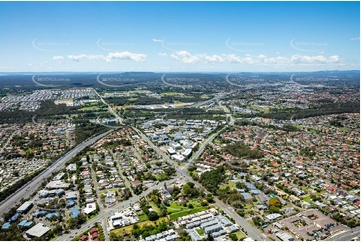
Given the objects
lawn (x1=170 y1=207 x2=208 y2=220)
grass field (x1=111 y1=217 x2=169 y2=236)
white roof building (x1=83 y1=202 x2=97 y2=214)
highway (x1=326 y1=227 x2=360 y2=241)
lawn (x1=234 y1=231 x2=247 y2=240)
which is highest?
white roof building (x1=83 y1=202 x2=97 y2=214)

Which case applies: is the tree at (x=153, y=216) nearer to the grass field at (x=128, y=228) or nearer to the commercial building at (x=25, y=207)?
the grass field at (x=128, y=228)

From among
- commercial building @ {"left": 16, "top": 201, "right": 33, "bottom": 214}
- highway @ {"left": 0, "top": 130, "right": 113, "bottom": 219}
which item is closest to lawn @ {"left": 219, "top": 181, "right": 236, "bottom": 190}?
commercial building @ {"left": 16, "top": 201, "right": 33, "bottom": 214}

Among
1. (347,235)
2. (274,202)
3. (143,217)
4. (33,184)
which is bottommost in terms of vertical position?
(347,235)

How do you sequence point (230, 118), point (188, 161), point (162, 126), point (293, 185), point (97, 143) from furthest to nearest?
point (230, 118) < point (162, 126) < point (97, 143) < point (188, 161) < point (293, 185)

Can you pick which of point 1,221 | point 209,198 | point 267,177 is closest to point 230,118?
point 267,177

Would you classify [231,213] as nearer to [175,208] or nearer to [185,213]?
[185,213]

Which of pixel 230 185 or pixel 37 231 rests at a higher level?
pixel 230 185

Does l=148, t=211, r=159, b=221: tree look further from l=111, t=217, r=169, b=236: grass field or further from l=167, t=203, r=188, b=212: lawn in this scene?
l=167, t=203, r=188, b=212: lawn

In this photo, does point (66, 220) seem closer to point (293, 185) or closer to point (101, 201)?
point (101, 201)

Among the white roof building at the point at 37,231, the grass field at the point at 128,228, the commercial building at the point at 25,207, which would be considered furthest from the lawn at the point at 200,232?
the commercial building at the point at 25,207

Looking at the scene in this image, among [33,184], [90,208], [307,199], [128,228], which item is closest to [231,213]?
[307,199]

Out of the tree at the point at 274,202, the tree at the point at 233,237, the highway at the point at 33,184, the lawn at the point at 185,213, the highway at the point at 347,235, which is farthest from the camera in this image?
the highway at the point at 33,184
